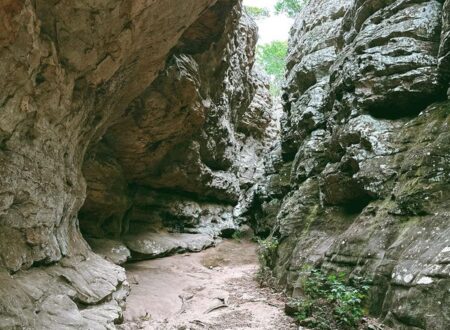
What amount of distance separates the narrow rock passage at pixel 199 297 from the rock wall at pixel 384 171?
1133 mm

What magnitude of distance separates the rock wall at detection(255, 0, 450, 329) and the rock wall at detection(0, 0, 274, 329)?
4.64 meters

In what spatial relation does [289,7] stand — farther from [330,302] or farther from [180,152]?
[330,302]

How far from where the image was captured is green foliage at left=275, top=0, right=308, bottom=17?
103 feet

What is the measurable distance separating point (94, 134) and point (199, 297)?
5.38m

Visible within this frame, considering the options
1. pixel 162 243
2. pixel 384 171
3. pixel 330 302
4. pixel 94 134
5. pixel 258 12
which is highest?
pixel 258 12

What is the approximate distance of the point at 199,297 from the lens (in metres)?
9.88

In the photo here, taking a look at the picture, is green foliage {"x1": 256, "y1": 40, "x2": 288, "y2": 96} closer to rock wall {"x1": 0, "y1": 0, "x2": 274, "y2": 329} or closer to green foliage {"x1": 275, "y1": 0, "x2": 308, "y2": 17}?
green foliage {"x1": 275, "y1": 0, "x2": 308, "y2": 17}

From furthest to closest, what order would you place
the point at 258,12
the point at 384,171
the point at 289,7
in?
the point at 258,12 < the point at 289,7 < the point at 384,171

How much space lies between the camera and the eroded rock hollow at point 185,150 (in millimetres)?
5652

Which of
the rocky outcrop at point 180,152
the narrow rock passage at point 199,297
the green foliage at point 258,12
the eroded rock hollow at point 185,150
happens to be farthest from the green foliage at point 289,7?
the narrow rock passage at point 199,297

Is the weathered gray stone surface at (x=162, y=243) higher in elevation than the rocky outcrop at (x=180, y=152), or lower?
lower

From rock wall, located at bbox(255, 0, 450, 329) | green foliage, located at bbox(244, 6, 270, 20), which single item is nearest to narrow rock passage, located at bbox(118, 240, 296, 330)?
rock wall, located at bbox(255, 0, 450, 329)

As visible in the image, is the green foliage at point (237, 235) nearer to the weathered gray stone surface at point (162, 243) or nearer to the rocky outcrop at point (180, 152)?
the rocky outcrop at point (180, 152)

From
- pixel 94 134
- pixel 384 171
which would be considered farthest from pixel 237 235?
pixel 384 171
